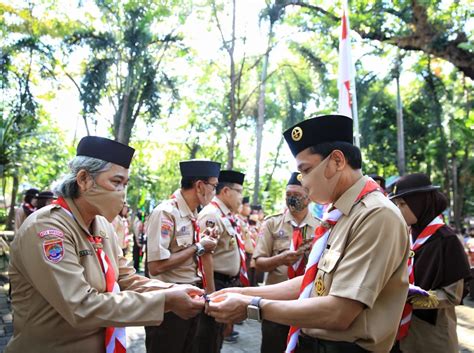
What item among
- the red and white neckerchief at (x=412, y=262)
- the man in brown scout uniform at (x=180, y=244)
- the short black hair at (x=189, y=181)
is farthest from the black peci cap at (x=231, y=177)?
the red and white neckerchief at (x=412, y=262)

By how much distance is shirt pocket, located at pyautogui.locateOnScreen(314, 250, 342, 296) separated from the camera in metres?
2.11

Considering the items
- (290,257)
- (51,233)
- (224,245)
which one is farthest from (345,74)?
(51,233)

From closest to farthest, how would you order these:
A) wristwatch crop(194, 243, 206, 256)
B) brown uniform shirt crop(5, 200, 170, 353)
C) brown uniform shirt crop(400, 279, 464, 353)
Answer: brown uniform shirt crop(5, 200, 170, 353) < brown uniform shirt crop(400, 279, 464, 353) < wristwatch crop(194, 243, 206, 256)

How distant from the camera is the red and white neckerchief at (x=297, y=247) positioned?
4406mm

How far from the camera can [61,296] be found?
6.79ft

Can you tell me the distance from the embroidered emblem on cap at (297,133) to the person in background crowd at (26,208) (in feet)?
19.1

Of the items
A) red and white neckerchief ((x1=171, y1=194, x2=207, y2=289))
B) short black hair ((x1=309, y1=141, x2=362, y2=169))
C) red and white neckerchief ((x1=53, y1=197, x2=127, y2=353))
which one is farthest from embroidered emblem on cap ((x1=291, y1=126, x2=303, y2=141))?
red and white neckerchief ((x1=171, y1=194, x2=207, y2=289))

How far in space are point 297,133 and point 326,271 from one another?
0.78 m

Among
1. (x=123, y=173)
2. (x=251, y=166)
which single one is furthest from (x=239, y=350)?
(x=251, y=166)

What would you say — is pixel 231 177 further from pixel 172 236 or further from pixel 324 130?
pixel 324 130

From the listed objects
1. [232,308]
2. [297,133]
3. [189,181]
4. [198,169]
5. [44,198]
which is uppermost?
[297,133]

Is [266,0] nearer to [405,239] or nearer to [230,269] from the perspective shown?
[230,269]

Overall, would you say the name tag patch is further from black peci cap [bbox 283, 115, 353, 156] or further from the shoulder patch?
black peci cap [bbox 283, 115, 353, 156]

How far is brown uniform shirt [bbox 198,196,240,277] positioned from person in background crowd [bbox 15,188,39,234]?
3626 mm
